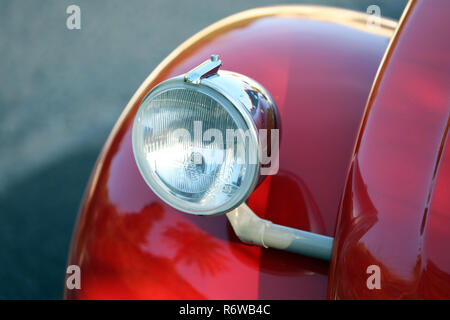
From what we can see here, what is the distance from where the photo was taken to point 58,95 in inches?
109

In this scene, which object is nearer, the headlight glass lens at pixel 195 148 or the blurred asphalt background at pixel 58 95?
the headlight glass lens at pixel 195 148

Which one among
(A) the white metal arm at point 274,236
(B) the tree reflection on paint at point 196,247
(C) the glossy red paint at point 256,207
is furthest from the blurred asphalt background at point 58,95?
(A) the white metal arm at point 274,236

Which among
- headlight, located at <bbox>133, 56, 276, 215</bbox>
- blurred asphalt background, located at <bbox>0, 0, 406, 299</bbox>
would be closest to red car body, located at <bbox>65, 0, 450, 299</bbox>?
headlight, located at <bbox>133, 56, 276, 215</bbox>

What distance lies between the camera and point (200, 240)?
4.07ft

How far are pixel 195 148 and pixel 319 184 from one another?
32 cm

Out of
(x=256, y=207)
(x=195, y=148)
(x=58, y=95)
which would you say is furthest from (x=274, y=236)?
(x=58, y=95)

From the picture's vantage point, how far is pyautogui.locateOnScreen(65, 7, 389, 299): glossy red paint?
1.19 metres

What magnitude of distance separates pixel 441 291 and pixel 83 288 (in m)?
0.81

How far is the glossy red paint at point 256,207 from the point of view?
119 cm

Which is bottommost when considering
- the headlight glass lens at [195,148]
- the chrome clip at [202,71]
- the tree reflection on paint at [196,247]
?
the tree reflection on paint at [196,247]

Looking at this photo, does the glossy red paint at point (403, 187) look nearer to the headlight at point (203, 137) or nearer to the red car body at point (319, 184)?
the red car body at point (319, 184)

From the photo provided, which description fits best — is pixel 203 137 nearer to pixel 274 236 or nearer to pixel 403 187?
pixel 274 236
